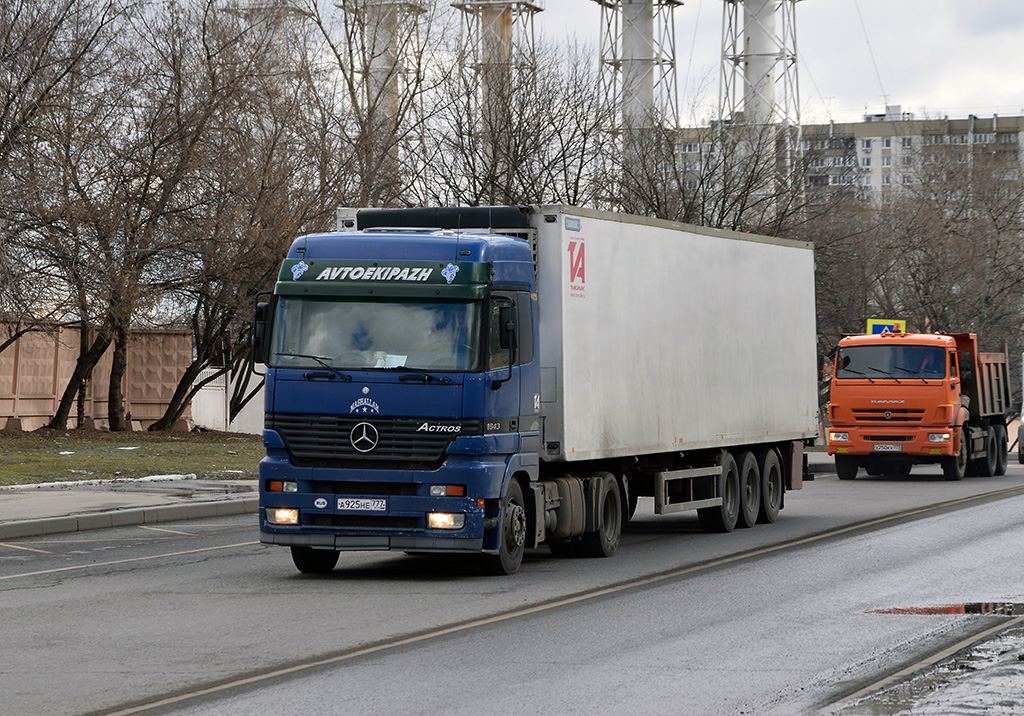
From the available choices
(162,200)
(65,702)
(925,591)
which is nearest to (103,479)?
(162,200)

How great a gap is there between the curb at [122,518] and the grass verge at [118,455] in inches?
139

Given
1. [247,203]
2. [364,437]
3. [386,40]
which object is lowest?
[364,437]

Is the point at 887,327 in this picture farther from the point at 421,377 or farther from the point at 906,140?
the point at 906,140

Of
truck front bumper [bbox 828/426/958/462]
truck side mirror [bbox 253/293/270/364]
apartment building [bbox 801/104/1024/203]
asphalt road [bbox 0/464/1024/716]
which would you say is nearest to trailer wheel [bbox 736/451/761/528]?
asphalt road [bbox 0/464/1024/716]

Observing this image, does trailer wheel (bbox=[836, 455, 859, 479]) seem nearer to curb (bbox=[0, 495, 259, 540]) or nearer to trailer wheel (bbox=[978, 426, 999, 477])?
trailer wheel (bbox=[978, 426, 999, 477])

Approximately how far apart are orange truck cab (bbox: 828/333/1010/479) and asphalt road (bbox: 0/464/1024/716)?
1377cm

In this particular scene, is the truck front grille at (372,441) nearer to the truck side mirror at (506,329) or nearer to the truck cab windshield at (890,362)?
the truck side mirror at (506,329)

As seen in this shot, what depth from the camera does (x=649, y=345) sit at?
53.7 feet

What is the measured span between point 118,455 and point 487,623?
18.9m

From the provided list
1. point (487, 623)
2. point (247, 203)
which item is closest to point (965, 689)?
point (487, 623)

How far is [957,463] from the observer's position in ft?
105

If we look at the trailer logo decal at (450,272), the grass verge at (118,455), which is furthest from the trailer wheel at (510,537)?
the grass verge at (118,455)

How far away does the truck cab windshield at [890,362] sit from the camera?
31.7 metres

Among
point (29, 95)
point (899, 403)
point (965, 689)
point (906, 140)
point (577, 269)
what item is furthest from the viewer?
point (906, 140)
